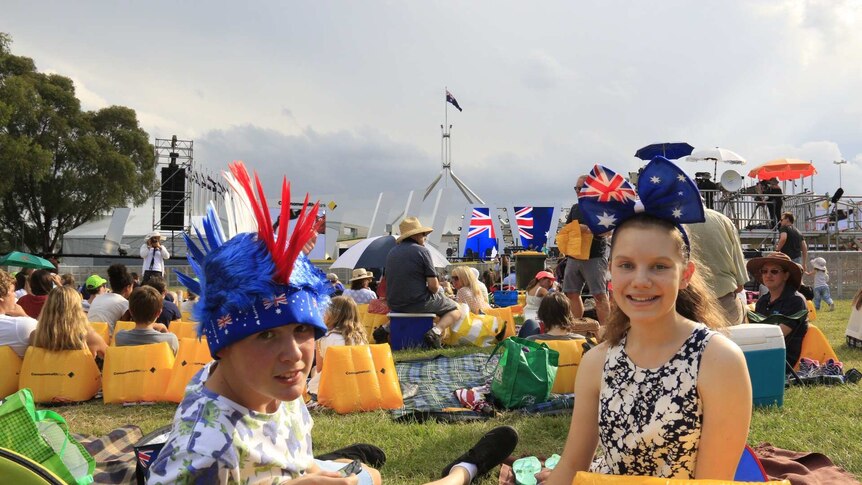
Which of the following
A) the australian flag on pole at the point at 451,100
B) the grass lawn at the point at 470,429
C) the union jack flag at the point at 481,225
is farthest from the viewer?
the australian flag on pole at the point at 451,100

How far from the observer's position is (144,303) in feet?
19.0

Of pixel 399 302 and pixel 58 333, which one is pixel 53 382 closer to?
pixel 58 333

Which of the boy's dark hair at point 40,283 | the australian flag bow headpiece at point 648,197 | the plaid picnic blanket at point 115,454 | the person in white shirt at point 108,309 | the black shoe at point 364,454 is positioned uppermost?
the australian flag bow headpiece at point 648,197

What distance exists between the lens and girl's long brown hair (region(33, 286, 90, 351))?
5457 mm

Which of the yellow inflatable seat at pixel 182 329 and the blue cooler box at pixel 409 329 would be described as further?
the blue cooler box at pixel 409 329

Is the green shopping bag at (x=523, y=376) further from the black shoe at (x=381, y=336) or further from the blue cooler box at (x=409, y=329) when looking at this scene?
the black shoe at (x=381, y=336)

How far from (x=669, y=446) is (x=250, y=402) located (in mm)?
1352

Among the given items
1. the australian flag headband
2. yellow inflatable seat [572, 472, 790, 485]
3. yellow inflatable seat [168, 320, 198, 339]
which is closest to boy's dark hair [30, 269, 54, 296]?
yellow inflatable seat [168, 320, 198, 339]

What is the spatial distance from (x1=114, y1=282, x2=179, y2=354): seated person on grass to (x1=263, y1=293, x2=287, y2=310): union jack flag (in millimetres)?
4463

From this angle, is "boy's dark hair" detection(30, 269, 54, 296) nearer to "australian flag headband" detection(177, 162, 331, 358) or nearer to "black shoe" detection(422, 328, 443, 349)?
"black shoe" detection(422, 328, 443, 349)

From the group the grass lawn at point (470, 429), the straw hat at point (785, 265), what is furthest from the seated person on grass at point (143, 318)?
the straw hat at point (785, 265)

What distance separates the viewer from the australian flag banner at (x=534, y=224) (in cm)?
2286

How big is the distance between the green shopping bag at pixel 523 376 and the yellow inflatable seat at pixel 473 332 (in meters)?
3.58

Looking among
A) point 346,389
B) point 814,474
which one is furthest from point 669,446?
point 346,389
